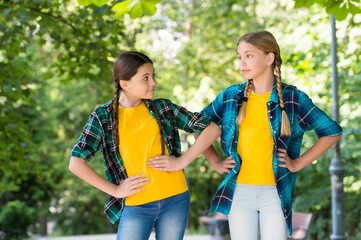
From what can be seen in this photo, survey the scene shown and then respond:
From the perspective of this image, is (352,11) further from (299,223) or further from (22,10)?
(299,223)

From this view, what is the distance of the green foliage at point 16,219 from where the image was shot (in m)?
14.6

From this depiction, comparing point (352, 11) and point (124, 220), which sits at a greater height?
point (352, 11)

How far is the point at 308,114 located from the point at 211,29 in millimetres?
13341

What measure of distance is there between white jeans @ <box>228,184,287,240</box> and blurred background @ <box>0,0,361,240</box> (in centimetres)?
140

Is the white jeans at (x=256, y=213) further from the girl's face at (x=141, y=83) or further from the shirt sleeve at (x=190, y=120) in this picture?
the girl's face at (x=141, y=83)

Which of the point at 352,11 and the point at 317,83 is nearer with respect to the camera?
the point at 352,11

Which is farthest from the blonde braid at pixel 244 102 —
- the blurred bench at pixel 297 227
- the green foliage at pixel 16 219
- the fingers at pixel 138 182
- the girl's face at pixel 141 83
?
the green foliage at pixel 16 219

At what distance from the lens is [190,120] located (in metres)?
2.59

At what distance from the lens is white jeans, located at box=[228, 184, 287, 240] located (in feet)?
8.24

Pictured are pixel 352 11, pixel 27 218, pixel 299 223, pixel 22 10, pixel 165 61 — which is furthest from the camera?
pixel 165 61

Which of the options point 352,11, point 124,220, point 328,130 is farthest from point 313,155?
point 352,11

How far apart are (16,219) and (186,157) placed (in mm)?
13855

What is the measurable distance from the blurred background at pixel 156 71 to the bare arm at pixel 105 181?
1.15 metres

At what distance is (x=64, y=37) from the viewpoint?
5676 millimetres
